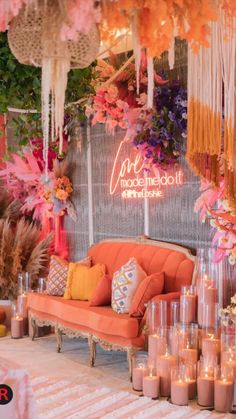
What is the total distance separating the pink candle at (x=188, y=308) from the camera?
4.33 metres

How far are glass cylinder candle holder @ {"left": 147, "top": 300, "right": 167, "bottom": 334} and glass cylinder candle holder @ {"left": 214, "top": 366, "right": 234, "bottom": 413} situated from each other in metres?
0.58

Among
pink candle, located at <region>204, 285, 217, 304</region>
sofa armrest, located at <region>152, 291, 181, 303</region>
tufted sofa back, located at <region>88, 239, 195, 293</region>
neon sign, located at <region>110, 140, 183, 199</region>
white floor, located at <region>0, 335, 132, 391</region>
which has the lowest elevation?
white floor, located at <region>0, 335, 132, 391</region>

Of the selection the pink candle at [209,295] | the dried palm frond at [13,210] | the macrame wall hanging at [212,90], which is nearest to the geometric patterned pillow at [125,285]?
the pink candle at [209,295]

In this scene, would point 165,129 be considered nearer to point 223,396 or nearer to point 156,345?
point 156,345

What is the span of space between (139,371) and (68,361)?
1.01 meters

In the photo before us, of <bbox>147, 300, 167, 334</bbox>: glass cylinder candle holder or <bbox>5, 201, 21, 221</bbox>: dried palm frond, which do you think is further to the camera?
<bbox>5, 201, 21, 221</bbox>: dried palm frond

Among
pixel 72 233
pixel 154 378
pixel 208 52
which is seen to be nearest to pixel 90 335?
pixel 154 378

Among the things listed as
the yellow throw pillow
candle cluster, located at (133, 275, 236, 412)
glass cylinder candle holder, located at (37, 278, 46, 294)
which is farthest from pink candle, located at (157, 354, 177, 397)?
glass cylinder candle holder, located at (37, 278, 46, 294)

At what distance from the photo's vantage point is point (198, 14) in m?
1.61

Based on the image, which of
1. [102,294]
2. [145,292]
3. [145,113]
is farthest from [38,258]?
[145,113]

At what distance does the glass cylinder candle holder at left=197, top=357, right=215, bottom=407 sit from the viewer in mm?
3826

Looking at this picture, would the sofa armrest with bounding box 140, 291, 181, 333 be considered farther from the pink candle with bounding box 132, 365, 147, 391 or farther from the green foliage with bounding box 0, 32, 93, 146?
Result: the green foliage with bounding box 0, 32, 93, 146

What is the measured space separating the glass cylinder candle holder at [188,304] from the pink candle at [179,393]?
58cm

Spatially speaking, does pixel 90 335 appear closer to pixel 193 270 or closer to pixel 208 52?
pixel 193 270
